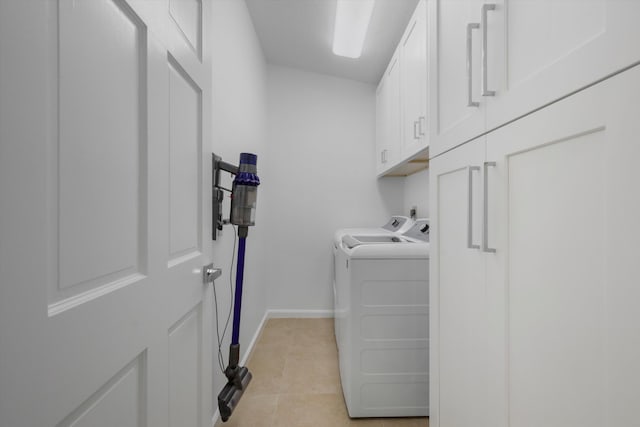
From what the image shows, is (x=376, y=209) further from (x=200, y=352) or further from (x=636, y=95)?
(x=636, y=95)

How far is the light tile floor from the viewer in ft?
5.16

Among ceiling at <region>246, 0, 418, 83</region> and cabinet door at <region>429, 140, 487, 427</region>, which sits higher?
ceiling at <region>246, 0, 418, 83</region>

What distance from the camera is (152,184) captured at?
2.31 ft

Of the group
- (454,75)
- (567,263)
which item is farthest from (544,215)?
(454,75)

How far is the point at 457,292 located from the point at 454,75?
68 cm

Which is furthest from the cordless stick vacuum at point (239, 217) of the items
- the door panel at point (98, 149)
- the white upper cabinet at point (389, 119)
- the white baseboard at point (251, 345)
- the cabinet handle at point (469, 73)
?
the white upper cabinet at point (389, 119)

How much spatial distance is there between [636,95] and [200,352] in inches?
48.4

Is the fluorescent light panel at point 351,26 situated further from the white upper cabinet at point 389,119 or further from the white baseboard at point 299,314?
the white baseboard at point 299,314

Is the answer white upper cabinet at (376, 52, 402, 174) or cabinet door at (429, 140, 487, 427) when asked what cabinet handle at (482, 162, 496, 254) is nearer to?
cabinet door at (429, 140, 487, 427)

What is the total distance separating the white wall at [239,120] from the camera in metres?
1.59

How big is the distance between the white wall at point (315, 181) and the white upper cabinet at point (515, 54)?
79.3 inches

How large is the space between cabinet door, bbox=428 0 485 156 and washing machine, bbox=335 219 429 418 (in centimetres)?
70

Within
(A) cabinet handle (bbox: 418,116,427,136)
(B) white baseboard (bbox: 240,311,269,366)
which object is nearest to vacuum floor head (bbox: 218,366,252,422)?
(B) white baseboard (bbox: 240,311,269,366)

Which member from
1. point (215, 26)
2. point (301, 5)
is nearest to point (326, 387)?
point (215, 26)
